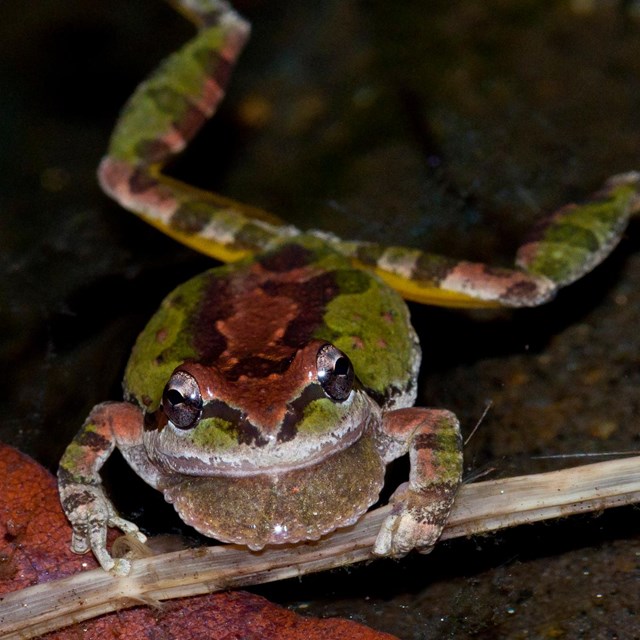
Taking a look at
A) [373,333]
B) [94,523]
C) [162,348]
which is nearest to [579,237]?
[373,333]

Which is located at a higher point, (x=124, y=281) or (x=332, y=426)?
(x=332, y=426)

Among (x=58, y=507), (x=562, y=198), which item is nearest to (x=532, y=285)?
(x=562, y=198)

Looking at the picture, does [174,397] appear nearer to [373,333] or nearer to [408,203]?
[373,333]

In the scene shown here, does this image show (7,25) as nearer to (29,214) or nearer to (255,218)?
(29,214)

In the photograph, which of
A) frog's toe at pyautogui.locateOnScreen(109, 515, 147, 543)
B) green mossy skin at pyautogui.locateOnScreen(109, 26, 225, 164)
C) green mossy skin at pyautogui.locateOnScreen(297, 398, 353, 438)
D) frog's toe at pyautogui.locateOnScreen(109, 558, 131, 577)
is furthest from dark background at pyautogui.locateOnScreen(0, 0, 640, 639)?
green mossy skin at pyautogui.locateOnScreen(297, 398, 353, 438)

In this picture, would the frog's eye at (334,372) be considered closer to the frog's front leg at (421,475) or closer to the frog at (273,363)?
the frog at (273,363)

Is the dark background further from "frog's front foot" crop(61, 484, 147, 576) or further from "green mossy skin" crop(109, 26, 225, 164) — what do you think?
"green mossy skin" crop(109, 26, 225, 164)

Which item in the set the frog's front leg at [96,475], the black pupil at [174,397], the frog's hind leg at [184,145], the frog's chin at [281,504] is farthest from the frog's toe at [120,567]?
the frog's hind leg at [184,145]
